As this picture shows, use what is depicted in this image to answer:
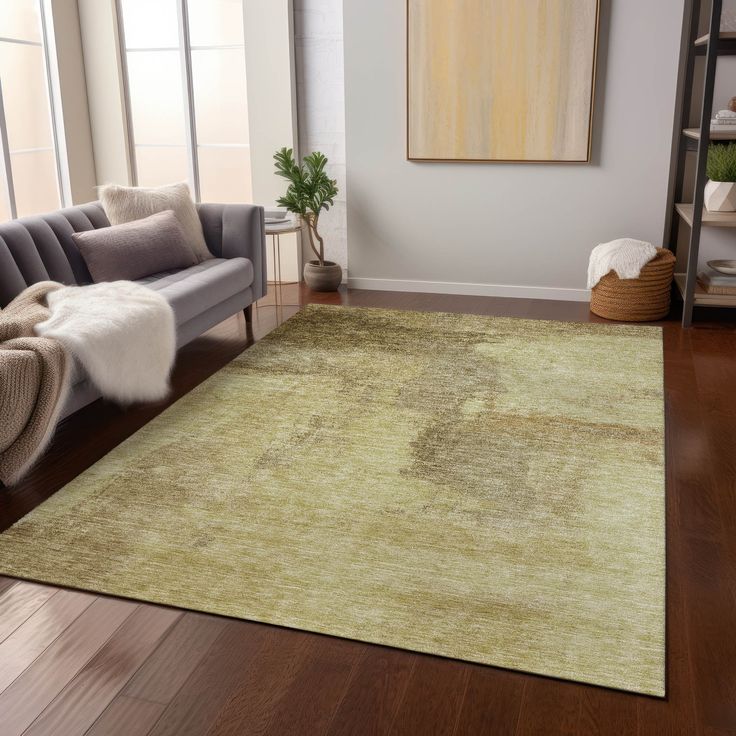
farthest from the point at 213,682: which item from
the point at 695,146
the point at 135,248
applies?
the point at 695,146

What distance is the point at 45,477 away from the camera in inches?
110

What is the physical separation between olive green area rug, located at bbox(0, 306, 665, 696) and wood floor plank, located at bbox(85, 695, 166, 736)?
328 millimetres

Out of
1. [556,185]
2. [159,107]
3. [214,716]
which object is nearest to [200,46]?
[159,107]

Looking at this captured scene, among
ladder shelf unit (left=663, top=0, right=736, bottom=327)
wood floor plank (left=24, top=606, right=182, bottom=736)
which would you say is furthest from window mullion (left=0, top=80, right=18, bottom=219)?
ladder shelf unit (left=663, top=0, right=736, bottom=327)

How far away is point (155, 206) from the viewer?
4211 millimetres

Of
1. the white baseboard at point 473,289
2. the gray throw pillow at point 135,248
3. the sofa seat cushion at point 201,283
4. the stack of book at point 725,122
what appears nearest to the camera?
the sofa seat cushion at point 201,283

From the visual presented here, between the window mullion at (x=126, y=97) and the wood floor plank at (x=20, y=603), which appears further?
the window mullion at (x=126, y=97)

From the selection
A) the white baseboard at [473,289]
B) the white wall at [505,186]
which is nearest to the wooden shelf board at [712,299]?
the white wall at [505,186]

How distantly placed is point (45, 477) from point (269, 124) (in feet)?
10.3

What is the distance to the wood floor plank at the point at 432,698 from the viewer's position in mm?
1694

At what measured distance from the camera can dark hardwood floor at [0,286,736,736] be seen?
170 centimetres

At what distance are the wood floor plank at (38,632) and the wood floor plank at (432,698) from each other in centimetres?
85

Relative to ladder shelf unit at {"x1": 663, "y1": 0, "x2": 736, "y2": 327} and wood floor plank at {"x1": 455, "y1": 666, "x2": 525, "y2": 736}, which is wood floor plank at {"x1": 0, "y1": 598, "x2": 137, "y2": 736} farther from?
ladder shelf unit at {"x1": 663, "y1": 0, "x2": 736, "y2": 327}

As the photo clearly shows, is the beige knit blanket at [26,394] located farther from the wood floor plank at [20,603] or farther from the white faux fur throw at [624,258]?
the white faux fur throw at [624,258]
